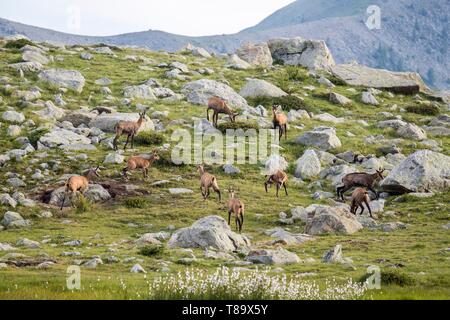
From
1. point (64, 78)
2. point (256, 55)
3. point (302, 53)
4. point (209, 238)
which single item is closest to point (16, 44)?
point (64, 78)

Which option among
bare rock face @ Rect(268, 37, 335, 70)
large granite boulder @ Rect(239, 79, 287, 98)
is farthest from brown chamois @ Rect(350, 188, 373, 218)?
bare rock face @ Rect(268, 37, 335, 70)

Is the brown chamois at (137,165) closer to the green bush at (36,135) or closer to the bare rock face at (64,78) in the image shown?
the green bush at (36,135)

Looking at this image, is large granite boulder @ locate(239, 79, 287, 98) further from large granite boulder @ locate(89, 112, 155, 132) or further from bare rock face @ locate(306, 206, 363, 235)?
bare rock face @ locate(306, 206, 363, 235)

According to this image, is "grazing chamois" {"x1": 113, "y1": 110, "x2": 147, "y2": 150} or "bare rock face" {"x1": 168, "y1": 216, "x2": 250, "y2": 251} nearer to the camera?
"bare rock face" {"x1": 168, "y1": 216, "x2": 250, "y2": 251}

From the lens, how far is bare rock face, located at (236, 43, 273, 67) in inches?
2364

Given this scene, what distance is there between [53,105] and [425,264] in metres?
24.1

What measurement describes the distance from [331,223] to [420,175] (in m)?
7.66

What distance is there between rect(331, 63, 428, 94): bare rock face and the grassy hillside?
379 inches

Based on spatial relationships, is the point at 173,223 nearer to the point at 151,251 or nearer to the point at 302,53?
the point at 151,251

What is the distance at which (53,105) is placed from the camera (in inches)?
1460

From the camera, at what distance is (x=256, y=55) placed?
60.3 meters

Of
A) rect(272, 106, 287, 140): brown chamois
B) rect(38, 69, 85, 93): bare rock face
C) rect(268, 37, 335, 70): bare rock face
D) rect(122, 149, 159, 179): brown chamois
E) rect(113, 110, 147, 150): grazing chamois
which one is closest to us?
rect(122, 149, 159, 179): brown chamois
